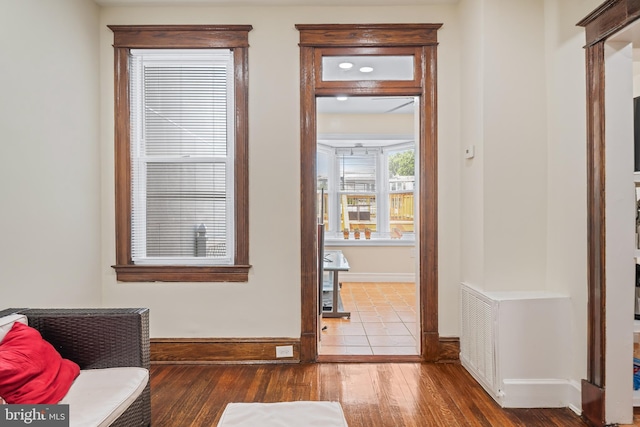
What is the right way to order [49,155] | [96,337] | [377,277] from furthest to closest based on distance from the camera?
[377,277]
[49,155]
[96,337]

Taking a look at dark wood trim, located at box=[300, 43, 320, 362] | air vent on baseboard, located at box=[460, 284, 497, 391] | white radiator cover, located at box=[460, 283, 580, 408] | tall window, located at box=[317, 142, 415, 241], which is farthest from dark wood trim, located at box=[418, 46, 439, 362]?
tall window, located at box=[317, 142, 415, 241]

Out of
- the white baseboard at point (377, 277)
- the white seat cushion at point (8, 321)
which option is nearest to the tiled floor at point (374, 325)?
the white baseboard at point (377, 277)

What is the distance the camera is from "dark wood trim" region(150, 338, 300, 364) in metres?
3.29

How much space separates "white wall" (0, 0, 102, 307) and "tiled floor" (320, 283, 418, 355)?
2.16 m

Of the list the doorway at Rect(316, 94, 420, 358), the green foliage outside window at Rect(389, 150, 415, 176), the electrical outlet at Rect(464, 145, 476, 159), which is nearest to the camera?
the electrical outlet at Rect(464, 145, 476, 159)

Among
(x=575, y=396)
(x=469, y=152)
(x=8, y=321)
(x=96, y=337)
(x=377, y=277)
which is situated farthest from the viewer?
(x=377, y=277)

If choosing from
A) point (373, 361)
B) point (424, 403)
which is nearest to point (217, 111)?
point (373, 361)

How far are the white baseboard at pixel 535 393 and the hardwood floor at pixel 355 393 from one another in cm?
5

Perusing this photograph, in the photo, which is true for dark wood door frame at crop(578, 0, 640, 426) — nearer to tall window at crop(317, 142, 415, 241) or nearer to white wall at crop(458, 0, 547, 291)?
white wall at crop(458, 0, 547, 291)

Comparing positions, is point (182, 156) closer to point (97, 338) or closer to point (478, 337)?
point (97, 338)

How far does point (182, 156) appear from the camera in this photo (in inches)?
133

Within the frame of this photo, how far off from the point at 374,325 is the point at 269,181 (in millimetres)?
2155

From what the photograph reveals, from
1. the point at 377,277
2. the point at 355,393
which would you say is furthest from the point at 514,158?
the point at 377,277

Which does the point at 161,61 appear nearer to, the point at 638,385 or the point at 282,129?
the point at 282,129
